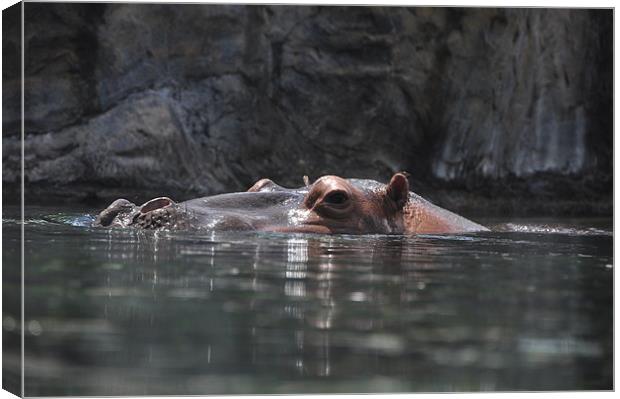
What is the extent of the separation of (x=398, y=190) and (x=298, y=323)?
400 centimetres

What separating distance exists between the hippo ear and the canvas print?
2cm

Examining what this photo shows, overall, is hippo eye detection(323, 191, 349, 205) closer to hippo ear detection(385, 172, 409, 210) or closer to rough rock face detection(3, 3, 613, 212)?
hippo ear detection(385, 172, 409, 210)

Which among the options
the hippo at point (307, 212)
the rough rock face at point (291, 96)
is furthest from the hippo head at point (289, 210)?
the rough rock face at point (291, 96)

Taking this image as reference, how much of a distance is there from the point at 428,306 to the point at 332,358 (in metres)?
0.71

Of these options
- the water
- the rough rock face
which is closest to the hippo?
the water

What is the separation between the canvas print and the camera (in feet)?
10.2

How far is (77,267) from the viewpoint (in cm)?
432

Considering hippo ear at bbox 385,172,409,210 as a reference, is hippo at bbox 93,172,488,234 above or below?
below

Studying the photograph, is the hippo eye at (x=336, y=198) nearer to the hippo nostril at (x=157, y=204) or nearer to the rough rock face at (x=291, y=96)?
the hippo nostril at (x=157, y=204)

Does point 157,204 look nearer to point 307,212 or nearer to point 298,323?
point 307,212

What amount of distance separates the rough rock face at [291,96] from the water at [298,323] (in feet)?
19.0

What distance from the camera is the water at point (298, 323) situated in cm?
292

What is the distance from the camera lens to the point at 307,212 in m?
6.84

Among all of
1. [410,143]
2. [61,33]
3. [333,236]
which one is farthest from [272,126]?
[333,236]
